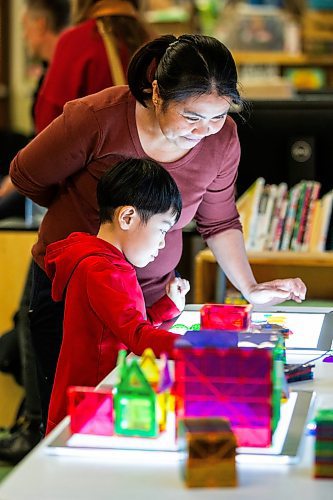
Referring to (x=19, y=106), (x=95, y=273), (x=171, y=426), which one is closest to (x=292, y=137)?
(x=95, y=273)

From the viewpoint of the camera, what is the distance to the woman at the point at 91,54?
3350 millimetres

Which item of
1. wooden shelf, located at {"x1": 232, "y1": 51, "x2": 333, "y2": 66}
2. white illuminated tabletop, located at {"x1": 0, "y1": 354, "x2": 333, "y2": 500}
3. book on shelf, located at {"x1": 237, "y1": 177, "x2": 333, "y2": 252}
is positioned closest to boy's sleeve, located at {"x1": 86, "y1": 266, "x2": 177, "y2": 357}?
white illuminated tabletop, located at {"x1": 0, "y1": 354, "x2": 333, "y2": 500}

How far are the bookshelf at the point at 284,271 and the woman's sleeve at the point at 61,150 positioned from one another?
132cm

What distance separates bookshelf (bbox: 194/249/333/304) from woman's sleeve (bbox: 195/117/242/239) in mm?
1058

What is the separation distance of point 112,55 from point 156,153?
3.14 feet

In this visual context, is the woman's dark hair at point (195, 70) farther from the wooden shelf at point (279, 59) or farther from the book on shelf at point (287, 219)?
the wooden shelf at point (279, 59)

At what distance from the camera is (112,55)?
132 inches

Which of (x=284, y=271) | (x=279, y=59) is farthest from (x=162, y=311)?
(x=279, y=59)

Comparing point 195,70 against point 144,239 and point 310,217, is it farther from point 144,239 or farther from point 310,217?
point 310,217

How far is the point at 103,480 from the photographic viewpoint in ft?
5.00

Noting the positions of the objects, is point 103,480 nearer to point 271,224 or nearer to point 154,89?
Answer: point 154,89

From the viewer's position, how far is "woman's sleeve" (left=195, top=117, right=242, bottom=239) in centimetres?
255

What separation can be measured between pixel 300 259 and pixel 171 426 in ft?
6.90

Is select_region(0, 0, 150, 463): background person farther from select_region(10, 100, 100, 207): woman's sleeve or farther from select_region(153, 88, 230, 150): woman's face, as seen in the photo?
select_region(153, 88, 230, 150): woman's face
